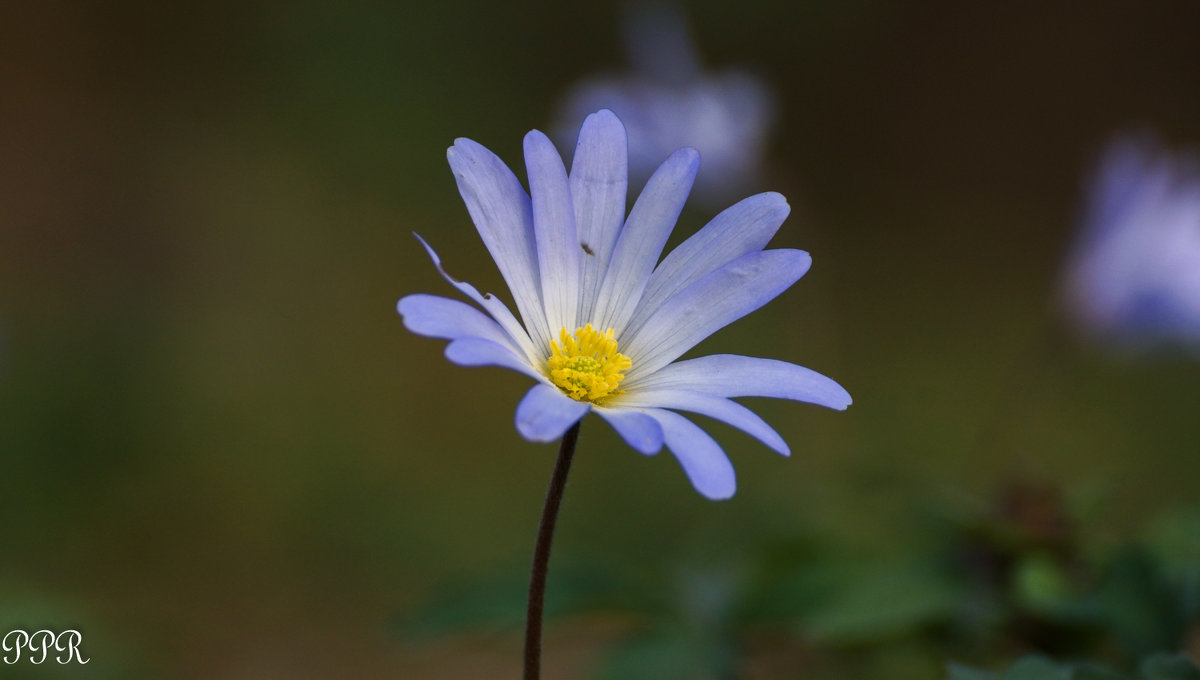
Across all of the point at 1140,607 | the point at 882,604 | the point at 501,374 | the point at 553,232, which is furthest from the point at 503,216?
the point at 501,374

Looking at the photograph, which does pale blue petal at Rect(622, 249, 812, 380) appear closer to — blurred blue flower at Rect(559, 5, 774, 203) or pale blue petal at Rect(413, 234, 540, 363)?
pale blue petal at Rect(413, 234, 540, 363)

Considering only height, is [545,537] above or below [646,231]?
below

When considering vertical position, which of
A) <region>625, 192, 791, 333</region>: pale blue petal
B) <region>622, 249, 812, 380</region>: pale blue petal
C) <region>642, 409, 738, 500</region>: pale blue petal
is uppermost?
<region>625, 192, 791, 333</region>: pale blue petal

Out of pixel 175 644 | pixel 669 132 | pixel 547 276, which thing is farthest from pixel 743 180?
pixel 175 644

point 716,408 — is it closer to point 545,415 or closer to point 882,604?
point 545,415

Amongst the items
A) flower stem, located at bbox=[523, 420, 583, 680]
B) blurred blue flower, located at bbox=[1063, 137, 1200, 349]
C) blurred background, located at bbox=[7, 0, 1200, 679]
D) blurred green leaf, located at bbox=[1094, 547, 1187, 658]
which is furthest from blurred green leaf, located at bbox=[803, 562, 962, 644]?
blurred blue flower, located at bbox=[1063, 137, 1200, 349]

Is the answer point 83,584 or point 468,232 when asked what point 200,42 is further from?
point 83,584
